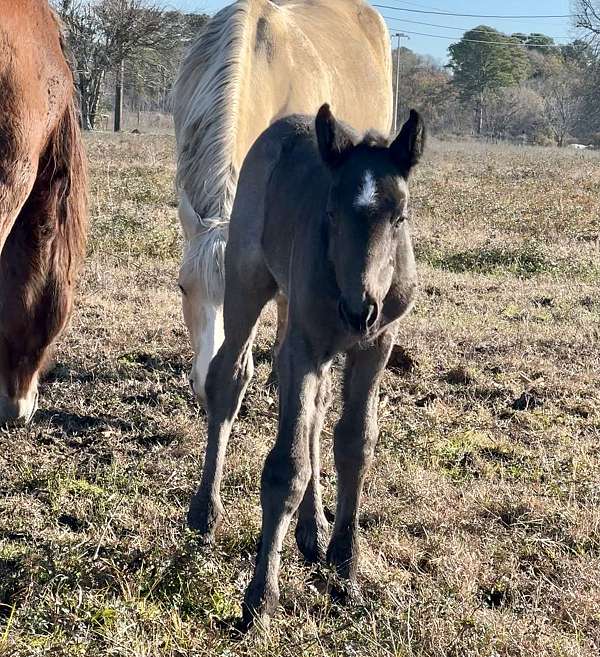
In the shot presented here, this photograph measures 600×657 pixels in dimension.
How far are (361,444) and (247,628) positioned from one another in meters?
0.70

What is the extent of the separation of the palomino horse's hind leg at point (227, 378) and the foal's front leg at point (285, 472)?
0.56 meters

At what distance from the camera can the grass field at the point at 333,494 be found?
2.34 meters

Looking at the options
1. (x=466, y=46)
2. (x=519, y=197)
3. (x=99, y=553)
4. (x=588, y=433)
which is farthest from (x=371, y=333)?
(x=466, y=46)

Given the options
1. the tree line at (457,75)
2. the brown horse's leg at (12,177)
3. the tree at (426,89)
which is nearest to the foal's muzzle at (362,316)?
the brown horse's leg at (12,177)

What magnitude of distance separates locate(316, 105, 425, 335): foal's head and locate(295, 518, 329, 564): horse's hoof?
909mm

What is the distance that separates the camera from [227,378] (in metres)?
3.24

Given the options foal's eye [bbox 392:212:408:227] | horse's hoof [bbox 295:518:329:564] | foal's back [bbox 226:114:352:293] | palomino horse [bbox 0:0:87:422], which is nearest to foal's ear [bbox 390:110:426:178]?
foal's eye [bbox 392:212:408:227]

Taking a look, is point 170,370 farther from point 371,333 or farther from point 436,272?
point 436,272

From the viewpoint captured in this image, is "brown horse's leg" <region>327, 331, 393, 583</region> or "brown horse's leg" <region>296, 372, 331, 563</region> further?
"brown horse's leg" <region>296, 372, 331, 563</region>

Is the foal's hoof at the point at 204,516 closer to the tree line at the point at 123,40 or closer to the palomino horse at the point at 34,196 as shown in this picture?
the palomino horse at the point at 34,196

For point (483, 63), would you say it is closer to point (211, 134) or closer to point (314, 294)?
point (211, 134)

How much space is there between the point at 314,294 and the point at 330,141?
1.49 ft

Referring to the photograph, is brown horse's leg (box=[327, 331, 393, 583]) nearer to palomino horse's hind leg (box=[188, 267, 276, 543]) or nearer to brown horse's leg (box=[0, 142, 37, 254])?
palomino horse's hind leg (box=[188, 267, 276, 543])

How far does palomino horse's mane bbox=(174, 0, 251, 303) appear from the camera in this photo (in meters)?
3.73
